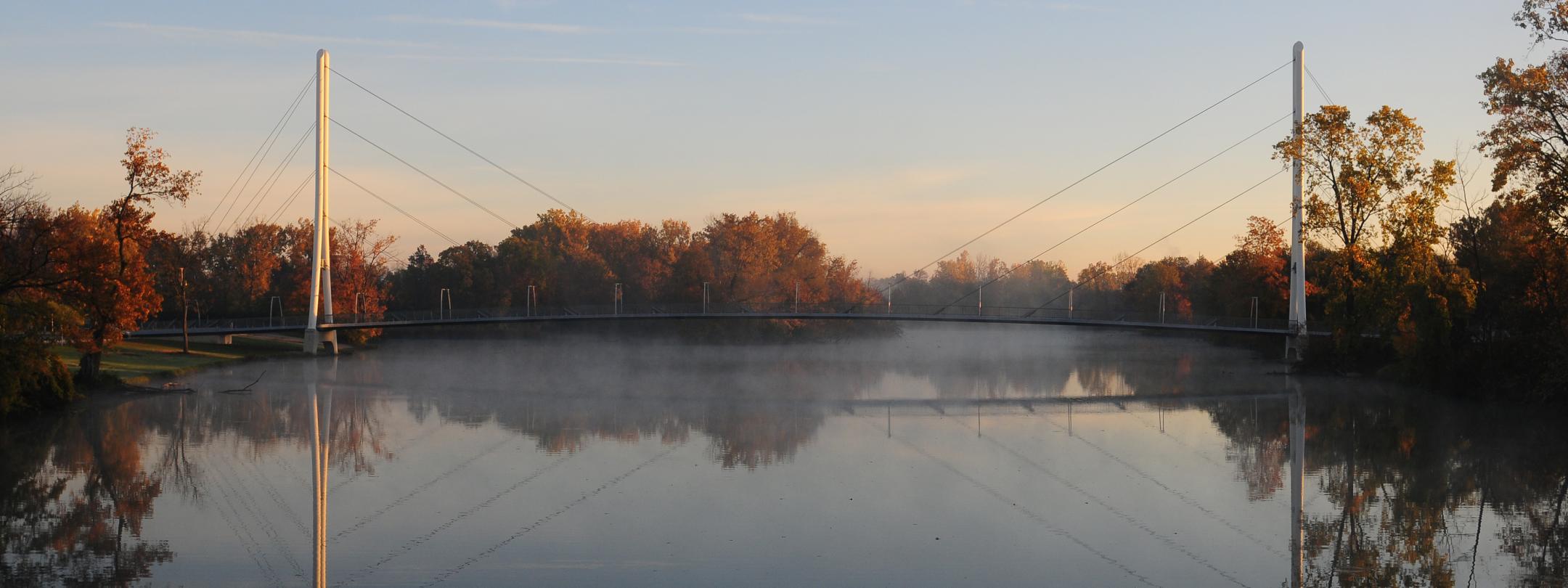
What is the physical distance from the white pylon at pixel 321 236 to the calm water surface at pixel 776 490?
20.7m

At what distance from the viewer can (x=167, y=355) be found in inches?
2099

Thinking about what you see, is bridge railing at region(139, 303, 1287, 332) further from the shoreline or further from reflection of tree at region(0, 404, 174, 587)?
reflection of tree at region(0, 404, 174, 587)

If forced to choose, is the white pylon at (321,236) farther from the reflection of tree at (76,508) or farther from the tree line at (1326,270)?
the reflection of tree at (76,508)

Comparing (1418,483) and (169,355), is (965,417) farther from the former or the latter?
(169,355)

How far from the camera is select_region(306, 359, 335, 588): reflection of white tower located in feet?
49.5

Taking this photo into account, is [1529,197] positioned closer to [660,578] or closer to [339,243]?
[660,578]

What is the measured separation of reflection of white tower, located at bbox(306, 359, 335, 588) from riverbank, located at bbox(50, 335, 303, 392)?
19.0 ft

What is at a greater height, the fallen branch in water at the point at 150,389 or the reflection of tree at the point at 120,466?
the fallen branch in water at the point at 150,389

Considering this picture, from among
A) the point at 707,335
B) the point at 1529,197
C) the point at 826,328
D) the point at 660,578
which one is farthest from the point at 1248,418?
the point at 826,328

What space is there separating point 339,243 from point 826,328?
3474 cm

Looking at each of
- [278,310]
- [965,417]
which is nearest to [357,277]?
[278,310]

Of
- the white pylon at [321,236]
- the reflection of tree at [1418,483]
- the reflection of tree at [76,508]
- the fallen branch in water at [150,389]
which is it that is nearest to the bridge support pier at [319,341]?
the white pylon at [321,236]

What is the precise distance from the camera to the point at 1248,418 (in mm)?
32812

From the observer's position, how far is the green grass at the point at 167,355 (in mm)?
43688
